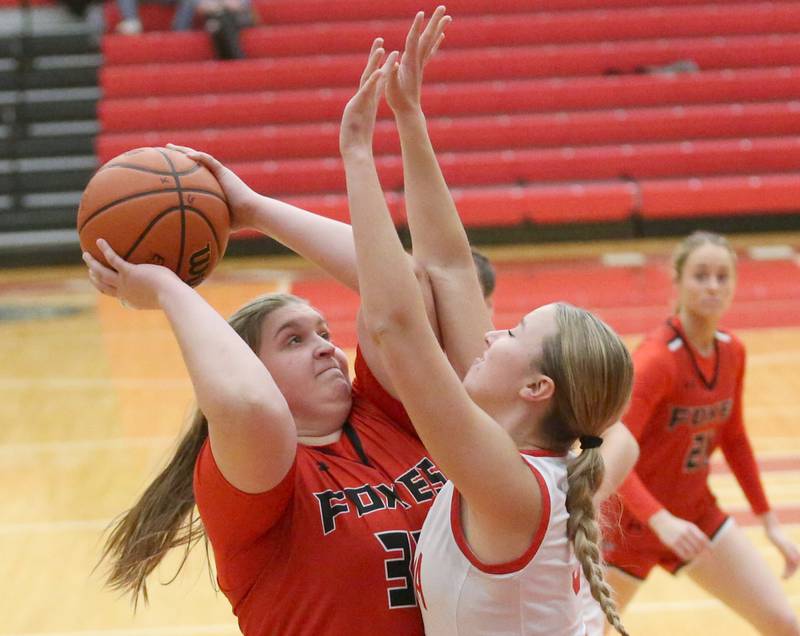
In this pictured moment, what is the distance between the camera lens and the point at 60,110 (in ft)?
45.0

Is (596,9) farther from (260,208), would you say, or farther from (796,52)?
(260,208)

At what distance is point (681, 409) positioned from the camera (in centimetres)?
382

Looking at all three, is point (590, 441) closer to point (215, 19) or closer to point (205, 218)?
point (205, 218)

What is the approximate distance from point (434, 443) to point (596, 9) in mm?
13217

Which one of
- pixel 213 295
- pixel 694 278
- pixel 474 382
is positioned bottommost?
pixel 213 295

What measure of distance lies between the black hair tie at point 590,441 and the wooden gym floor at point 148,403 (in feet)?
5.84

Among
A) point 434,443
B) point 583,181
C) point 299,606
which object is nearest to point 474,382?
point 434,443

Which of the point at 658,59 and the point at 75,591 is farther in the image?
the point at 658,59

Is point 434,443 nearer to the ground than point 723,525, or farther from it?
farther from it

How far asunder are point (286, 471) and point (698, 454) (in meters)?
2.29

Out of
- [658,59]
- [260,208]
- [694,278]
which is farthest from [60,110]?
[260,208]

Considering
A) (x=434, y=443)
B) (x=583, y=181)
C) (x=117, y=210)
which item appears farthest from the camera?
(x=583, y=181)

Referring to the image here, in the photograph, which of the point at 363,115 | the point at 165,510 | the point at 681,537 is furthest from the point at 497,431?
the point at 681,537

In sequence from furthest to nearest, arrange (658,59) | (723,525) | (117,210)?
(658,59), (723,525), (117,210)
